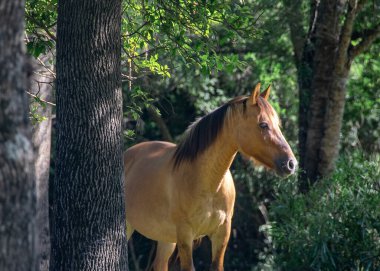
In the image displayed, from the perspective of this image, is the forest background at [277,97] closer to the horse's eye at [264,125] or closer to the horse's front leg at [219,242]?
the horse's eye at [264,125]

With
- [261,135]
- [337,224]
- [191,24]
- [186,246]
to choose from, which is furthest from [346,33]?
[186,246]

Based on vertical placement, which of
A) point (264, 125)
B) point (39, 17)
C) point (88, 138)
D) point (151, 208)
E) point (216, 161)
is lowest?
point (151, 208)

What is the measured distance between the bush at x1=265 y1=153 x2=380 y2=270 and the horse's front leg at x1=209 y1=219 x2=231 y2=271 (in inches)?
33.7

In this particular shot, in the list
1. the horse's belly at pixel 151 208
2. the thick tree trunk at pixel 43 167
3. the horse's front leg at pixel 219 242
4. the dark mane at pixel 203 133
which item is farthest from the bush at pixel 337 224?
the thick tree trunk at pixel 43 167

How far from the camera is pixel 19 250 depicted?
10.9 feet

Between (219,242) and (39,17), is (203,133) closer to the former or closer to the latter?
(219,242)

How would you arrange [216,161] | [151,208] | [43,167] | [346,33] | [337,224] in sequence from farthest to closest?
[346,33] → [43,167] → [151,208] → [337,224] → [216,161]

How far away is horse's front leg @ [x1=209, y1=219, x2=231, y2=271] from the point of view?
8.04 meters

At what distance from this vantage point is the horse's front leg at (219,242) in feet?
26.4

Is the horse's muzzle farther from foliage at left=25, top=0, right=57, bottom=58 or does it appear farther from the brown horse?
foliage at left=25, top=0, right=57, bottom=58

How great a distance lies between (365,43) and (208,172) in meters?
4.03

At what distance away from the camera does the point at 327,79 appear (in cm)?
1077

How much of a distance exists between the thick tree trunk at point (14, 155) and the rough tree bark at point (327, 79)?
745cm

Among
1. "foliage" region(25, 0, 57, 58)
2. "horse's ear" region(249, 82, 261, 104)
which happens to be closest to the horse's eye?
"horse's ear" region(249, 82, 261, 104)
